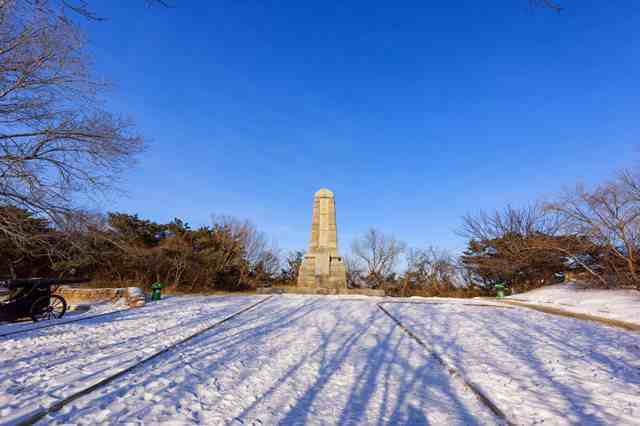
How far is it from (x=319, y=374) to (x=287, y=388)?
54 centimetres

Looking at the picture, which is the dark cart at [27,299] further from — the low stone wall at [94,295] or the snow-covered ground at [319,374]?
the low stone wall at [94,295]

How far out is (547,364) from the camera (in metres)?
3.87

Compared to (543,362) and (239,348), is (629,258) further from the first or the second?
(239,348)

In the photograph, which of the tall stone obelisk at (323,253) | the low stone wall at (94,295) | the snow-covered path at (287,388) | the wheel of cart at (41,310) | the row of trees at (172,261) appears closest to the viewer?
the snow-covered path at (287,388)

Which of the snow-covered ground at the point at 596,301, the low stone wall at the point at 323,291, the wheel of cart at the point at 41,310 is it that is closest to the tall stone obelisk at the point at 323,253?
the low stone wall at the point at 323,291

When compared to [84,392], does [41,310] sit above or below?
above

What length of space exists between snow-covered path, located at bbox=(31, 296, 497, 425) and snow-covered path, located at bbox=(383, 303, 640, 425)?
1.31ft

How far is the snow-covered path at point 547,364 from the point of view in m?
2.66

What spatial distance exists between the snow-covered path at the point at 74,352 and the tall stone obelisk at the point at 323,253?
906cm

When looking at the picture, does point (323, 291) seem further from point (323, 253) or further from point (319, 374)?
point (319, 374)

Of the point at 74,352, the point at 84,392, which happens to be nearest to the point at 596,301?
the point at 84,392

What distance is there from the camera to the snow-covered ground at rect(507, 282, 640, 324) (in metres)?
8.08

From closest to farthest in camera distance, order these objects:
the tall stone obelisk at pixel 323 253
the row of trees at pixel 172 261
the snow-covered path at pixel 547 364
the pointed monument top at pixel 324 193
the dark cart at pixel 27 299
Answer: the snow-covered path at pixel 547 364 < the dark cart at pixel 27 299 < the row of trees at pixel 172 261 < the tall stone obelisk at pixel 323 253 < the pointed monument top at pixel 324 193

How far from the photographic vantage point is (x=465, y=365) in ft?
12.6
